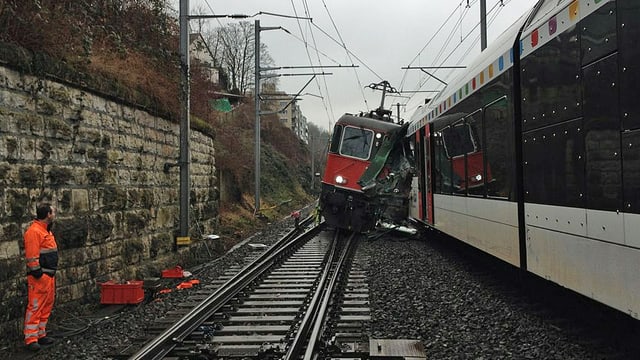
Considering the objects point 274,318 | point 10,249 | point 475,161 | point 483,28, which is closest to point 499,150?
point 475,161

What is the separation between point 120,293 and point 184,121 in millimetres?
5071

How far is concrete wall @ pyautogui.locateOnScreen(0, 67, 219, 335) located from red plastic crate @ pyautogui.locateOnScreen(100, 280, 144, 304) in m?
0.29

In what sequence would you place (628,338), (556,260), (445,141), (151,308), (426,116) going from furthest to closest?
(426,116), (445,141), (151,308), (628,338), (556,260)

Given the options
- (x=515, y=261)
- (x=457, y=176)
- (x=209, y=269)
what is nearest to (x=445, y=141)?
(x=457, y=176)

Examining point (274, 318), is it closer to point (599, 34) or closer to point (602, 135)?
point (602, 135)

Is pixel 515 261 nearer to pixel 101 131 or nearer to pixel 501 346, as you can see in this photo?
pixel 501 346

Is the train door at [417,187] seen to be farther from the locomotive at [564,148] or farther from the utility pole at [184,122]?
the utility pole at [184,122]

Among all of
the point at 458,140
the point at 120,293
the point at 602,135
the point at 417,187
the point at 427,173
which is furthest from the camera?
the point at 417,187

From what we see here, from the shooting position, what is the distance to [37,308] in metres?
5.85

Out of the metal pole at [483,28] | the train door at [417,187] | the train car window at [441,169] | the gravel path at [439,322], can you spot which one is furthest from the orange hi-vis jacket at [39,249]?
the metal pole at [483,28]

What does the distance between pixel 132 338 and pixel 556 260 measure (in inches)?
170

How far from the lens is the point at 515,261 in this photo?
6.13 metres

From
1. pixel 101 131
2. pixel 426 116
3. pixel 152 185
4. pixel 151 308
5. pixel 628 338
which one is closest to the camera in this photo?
pixel 628 338

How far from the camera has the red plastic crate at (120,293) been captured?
773 centimetres
